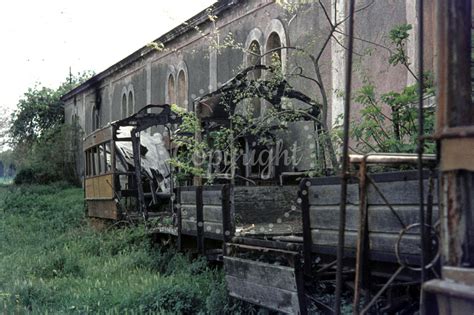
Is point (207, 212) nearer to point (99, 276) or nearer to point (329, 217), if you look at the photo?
point (99, 276)

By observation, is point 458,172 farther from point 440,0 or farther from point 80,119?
point 80,119

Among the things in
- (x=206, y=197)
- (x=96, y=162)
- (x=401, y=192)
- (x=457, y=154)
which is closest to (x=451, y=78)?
(x=457, y=154)

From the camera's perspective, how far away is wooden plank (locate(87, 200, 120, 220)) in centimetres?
1360

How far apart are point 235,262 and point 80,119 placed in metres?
29.6

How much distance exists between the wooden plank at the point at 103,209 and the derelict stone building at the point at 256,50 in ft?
11.2

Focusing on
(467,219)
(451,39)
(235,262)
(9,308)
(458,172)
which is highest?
(451,39)

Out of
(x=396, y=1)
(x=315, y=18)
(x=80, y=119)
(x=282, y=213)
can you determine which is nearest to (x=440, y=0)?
(x=282, y=213)

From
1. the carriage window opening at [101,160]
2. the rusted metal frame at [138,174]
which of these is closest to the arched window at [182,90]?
the carriage window opening at [101,160]

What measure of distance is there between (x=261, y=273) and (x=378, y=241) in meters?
1.55

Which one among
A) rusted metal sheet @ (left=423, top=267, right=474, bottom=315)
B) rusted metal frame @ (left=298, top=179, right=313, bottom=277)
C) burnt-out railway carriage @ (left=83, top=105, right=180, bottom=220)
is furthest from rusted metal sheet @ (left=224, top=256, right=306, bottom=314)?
burnt-out railway carriage @ (left=83, top=105, right=180, bottom=220)

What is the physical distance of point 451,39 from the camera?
2.44m

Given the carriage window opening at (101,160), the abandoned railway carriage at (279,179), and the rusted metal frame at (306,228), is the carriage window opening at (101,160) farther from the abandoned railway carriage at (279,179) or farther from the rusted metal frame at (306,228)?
the rusted metal frame at (306,228)

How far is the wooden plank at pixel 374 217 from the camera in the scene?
4223 mm

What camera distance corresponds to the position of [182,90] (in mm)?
21688
